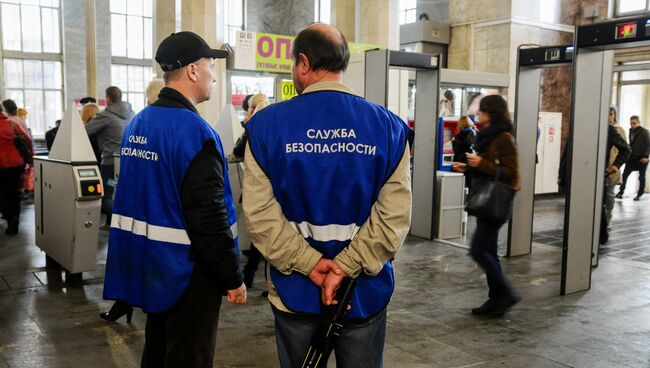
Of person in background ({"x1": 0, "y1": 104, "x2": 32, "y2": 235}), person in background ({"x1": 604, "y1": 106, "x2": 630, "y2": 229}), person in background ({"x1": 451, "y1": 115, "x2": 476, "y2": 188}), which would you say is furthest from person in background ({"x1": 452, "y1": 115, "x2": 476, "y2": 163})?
person in background ({"x1": 0, "y1": 104, "x2": 32, "y2": 235})

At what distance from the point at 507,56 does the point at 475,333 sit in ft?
35.2

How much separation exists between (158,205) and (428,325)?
274cm

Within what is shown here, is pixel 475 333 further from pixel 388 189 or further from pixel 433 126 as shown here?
pixel 433 126

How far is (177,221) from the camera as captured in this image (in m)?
2.19

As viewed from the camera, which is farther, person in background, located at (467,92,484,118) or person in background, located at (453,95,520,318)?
person in background, located at (467,92,484,118)

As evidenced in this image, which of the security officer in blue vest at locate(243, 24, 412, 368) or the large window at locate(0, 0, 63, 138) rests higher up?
the large window at locate(0, 0, 63, 138)

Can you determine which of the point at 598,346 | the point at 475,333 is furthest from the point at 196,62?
the point at 598,346

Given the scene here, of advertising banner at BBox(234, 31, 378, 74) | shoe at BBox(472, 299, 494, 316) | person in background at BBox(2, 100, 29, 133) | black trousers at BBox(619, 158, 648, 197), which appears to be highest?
advertising banner at BBox(234, 31, 378, 74)

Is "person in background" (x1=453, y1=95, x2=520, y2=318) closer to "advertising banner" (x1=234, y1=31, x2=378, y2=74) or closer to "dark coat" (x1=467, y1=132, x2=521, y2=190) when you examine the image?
"dark coat" (x1=467, y1=132, x2=521, y2=190)

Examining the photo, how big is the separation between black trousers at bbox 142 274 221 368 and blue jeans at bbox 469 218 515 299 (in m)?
2.83

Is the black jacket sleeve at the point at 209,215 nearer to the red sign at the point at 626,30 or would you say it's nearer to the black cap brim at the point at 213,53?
the black cap brim at the point at 213,53

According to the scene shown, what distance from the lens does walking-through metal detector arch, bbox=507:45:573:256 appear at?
662 cm

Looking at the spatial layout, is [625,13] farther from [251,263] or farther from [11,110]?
[11,110]

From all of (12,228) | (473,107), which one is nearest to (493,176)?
(12,228)
